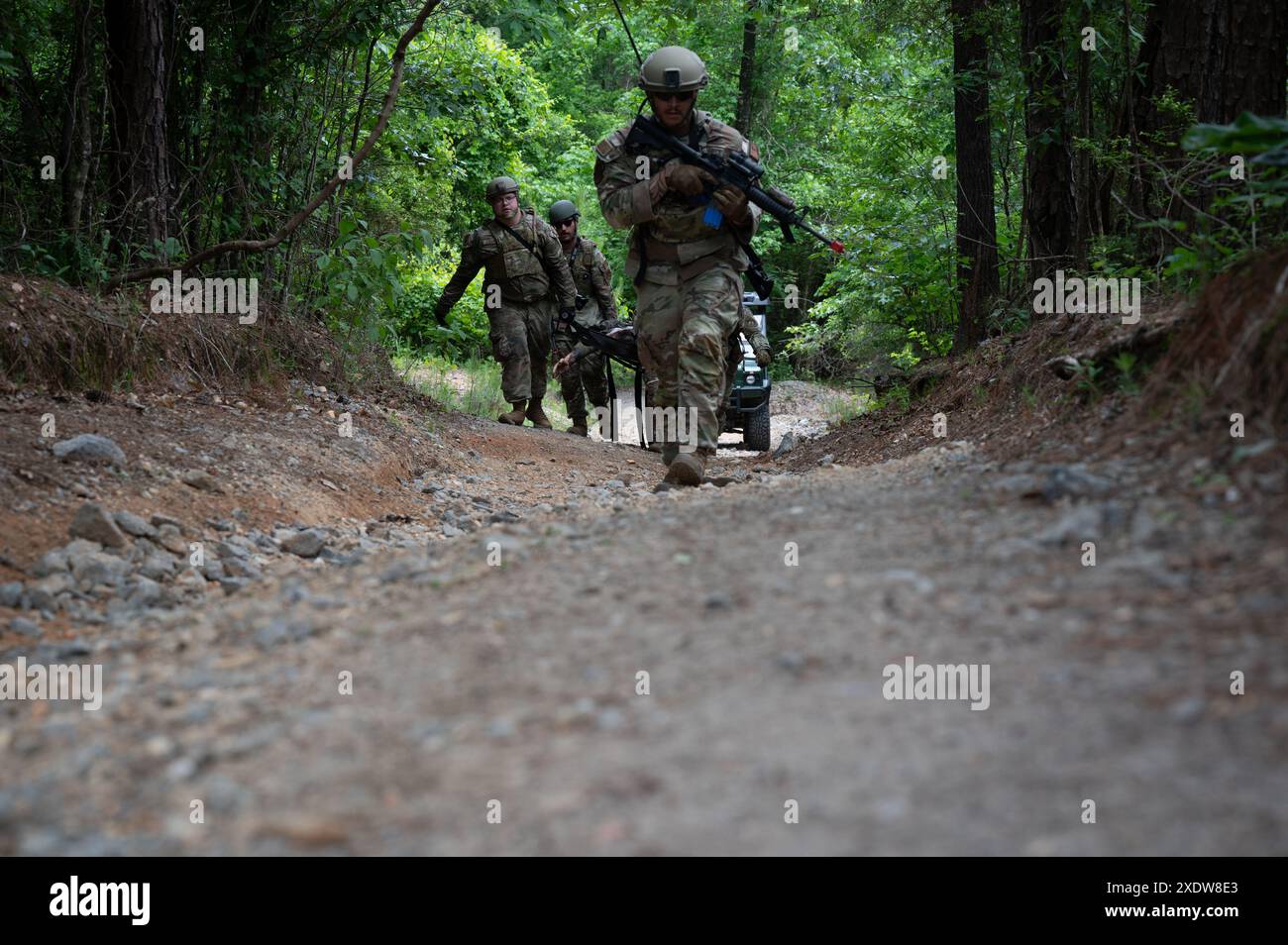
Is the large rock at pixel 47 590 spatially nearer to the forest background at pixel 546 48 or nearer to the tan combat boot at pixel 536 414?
the forest background at pixel 546 48

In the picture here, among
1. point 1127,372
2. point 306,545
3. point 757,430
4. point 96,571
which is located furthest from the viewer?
point 757,430

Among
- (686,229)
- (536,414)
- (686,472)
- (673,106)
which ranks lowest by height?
(686,472)

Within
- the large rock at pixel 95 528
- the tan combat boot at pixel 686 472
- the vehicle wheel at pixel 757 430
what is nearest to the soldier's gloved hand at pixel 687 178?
the tan combat boot at pixel 686 472

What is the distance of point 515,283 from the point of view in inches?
473

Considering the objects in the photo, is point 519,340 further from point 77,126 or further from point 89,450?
point 89,450

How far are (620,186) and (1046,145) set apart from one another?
2944mm

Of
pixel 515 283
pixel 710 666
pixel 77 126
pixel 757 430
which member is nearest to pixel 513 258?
pixel 515 283

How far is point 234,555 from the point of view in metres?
5.27

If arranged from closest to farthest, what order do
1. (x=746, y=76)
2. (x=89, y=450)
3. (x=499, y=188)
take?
(x=89, y=450), (x=499, y=188), (x=746, y=76)

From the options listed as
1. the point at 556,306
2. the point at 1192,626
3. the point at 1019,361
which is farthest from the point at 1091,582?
the point at 556,306

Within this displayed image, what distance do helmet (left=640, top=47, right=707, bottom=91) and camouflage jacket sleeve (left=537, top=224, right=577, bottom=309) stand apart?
471cm

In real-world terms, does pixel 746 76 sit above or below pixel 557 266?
above
